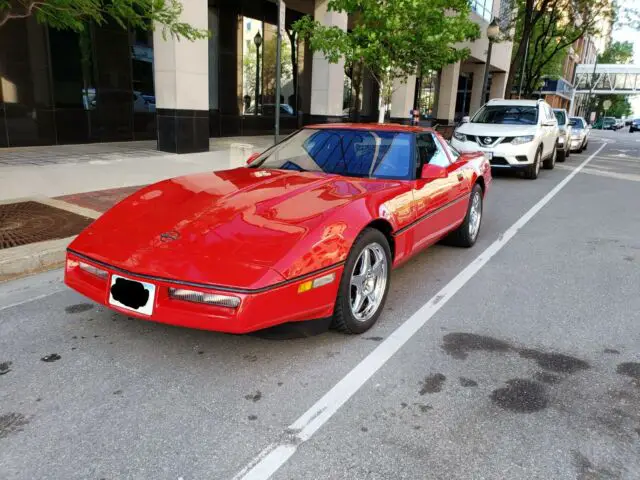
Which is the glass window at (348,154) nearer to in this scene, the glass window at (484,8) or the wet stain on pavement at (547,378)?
the wet stain on pavement at (547,378)

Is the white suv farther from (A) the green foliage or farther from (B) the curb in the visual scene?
(A) the green foliage

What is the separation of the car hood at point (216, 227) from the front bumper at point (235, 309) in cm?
5

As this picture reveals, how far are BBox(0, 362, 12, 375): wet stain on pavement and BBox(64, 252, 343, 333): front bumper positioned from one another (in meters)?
0.65

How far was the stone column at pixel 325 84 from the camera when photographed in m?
16.9

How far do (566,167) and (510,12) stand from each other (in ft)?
59.8

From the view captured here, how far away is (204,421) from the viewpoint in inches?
103

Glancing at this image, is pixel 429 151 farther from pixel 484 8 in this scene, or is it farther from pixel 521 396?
pixel 484 8

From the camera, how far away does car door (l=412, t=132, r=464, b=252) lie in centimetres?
436

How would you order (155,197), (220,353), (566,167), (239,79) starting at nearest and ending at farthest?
(220,353) → (155,197) → (566,167) → (239,79)

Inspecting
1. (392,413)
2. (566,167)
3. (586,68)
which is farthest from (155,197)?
(586,68)

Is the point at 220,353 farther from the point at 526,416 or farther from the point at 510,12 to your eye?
the point at 510,12

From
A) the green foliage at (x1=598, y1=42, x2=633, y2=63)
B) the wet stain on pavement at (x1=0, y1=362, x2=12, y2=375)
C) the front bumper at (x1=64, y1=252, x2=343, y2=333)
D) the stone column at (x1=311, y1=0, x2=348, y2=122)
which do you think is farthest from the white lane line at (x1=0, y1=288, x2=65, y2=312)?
the green foliage at (x1=598, y1=42, x2=633, y2=63)

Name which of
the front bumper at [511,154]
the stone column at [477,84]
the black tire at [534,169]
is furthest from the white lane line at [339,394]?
the stone column at [477,84]

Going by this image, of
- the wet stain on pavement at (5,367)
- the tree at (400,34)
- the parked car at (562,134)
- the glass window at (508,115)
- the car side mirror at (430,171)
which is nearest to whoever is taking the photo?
the wet stain on pavement at (5,367)
